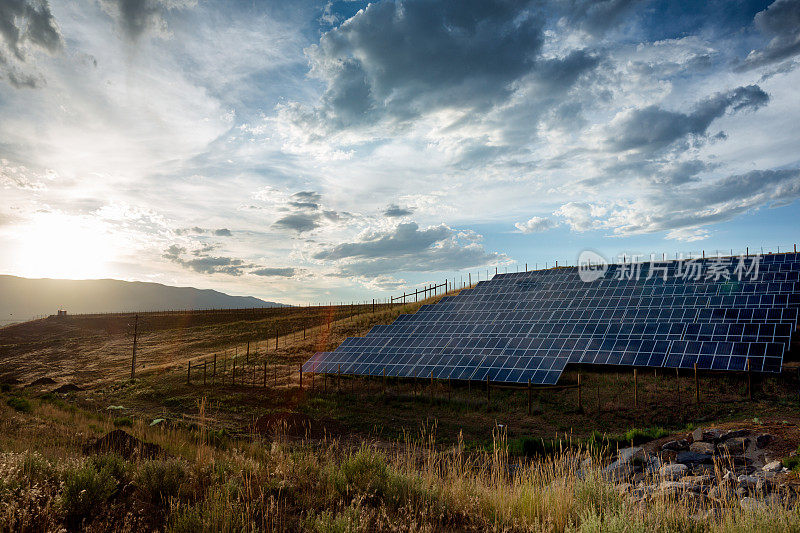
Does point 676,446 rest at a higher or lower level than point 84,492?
lower

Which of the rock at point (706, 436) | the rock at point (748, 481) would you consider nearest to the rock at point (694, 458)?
the rock at point (706, 436)

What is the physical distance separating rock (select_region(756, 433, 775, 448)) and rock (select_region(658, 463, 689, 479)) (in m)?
3.26

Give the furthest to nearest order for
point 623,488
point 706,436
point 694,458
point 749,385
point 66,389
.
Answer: point 66,389, point 749,385, point 706,436, point 694,458, point 623,488

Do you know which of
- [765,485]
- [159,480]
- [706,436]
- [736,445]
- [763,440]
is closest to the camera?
[159,480]

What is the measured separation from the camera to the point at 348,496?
28.5ft

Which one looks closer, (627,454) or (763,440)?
(763,440)

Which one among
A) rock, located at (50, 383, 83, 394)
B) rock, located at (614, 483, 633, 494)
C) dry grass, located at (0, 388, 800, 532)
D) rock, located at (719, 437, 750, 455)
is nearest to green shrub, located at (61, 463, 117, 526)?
dry grass, located at (0, 388, 800, 532)

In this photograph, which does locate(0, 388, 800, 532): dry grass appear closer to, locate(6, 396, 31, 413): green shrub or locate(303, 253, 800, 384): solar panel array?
locate(6, 396, 31, 413): green shrub

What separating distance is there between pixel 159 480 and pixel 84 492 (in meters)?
1.53

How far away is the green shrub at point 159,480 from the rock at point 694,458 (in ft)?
44.1

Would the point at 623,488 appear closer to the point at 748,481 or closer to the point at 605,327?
the point at 748,481

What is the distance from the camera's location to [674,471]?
12250 millimetres

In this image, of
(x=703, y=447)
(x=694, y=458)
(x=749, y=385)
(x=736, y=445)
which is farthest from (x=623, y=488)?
(x=749, y=385)

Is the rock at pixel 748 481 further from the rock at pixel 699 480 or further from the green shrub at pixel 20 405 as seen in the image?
the green shrub at pixel 20 405
